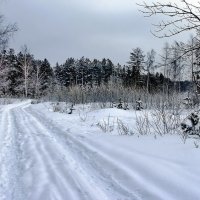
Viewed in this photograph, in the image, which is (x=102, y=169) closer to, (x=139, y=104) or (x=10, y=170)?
(x=10, y=170)

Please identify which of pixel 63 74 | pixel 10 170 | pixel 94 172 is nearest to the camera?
pixel 94 172

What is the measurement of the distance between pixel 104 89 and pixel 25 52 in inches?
1905

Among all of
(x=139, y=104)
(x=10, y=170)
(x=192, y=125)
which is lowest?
(x=10, y=170)

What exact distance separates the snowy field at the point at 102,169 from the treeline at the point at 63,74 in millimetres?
42812

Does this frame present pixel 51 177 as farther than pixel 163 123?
No

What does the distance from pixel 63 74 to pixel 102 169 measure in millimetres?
103773

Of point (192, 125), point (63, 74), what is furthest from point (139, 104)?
point (63, 74)

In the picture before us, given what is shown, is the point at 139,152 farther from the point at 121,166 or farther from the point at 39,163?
the point at 39,163

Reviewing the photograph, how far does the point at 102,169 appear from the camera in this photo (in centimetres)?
766

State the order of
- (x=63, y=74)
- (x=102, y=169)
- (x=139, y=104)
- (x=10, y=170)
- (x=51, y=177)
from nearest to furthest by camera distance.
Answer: (x=51, y=177), (x=102, y=169), (x=10, y=170), (x=139, y=104), (x=63, y=74)

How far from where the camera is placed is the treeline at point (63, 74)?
235 ft

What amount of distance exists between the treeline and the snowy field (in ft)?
140

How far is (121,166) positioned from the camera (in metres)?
7.70

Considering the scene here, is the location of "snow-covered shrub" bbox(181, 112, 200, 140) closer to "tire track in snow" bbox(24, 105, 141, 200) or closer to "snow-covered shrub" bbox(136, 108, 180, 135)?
"snow-covered shrub" bbox(136, 108, 180, 135)
